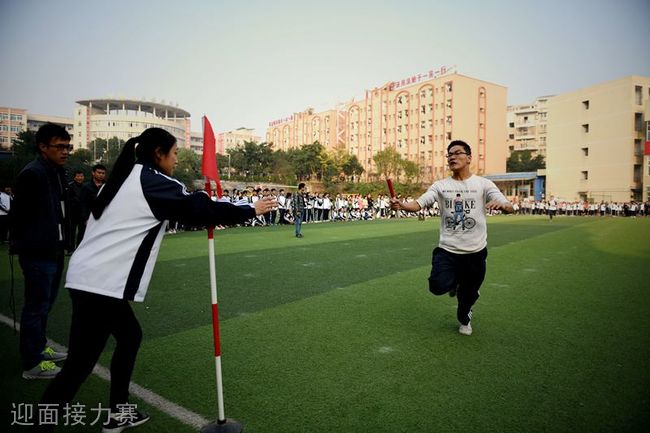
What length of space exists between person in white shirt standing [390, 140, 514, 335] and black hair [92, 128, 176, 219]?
2706 mm

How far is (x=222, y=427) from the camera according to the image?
106 inches

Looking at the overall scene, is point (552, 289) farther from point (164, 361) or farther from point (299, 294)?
point (164, 361)

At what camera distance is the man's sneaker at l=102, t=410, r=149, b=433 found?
2.78 metres

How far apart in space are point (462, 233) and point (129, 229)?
352 cm

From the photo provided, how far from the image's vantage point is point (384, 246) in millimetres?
12914

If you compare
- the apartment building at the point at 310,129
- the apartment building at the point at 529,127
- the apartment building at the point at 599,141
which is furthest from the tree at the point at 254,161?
the apartment building at the point at 529,127

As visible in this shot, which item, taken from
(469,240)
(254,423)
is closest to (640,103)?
(469,240)

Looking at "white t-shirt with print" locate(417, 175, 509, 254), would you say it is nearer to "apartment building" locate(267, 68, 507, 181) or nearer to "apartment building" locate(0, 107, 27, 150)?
"apartment building" locate(267, 68, 507, 181)

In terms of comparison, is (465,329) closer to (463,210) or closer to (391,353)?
(391,353)

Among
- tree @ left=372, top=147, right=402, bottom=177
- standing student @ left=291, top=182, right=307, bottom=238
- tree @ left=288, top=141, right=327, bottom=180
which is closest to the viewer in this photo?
standing student @ left=291, top=182, right=307, bottom=238

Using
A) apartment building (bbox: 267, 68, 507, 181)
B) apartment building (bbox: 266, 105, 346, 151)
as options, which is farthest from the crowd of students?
apartment building (bbox: 266, 105, 346, 151)

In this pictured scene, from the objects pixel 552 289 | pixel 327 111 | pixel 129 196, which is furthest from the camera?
pixel 327 111

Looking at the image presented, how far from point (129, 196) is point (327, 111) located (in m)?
92.2

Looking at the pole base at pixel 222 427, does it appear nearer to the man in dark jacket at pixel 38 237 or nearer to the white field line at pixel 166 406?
the white field line at pixel 166 406
